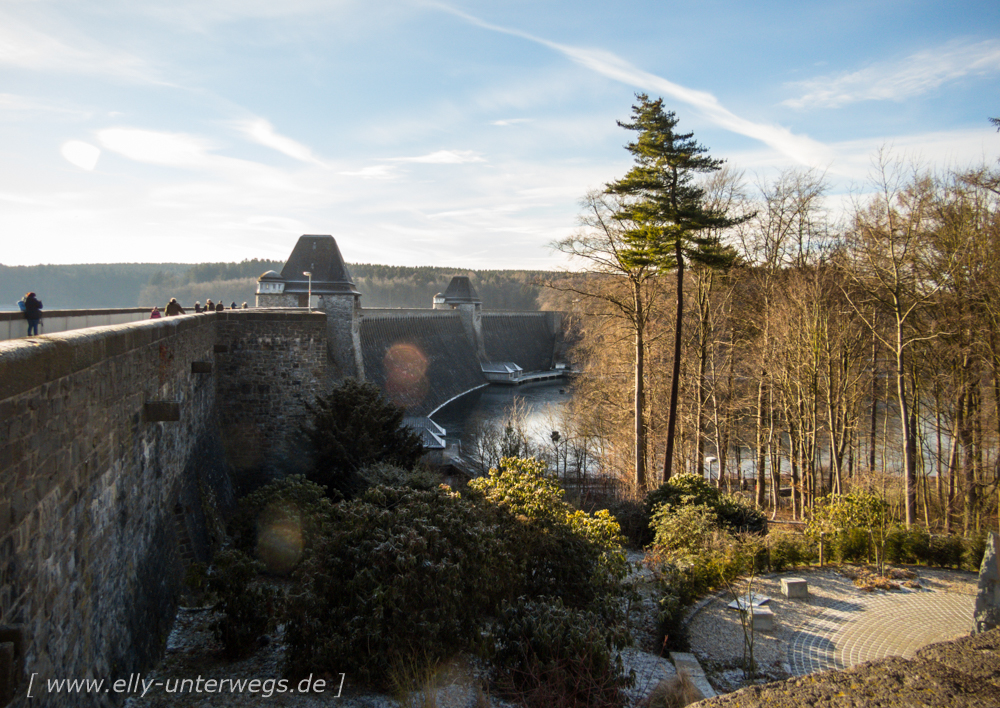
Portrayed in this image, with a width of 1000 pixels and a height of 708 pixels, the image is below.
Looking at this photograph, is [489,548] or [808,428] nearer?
[489,548]

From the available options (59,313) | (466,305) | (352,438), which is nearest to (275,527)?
(352,438)

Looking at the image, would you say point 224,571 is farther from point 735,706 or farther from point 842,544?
point 842,544

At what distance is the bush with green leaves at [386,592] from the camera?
5934mm

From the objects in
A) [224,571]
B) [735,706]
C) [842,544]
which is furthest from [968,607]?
Result: [224,571]

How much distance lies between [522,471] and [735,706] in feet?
23.9

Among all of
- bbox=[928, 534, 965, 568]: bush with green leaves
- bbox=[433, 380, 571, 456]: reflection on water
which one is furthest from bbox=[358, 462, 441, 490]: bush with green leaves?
bbox=[433, 380, 571, 456]: reflection on water

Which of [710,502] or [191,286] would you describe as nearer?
[710,502]

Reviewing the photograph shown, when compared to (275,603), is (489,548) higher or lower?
higher

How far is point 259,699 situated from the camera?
5.61 metres

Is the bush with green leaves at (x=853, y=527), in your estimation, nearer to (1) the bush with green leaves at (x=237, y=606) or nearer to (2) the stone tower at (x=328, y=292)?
(1) the bush with green leaves at (x=237, y=606)

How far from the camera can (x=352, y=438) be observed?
12.2m

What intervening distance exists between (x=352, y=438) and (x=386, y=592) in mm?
6505

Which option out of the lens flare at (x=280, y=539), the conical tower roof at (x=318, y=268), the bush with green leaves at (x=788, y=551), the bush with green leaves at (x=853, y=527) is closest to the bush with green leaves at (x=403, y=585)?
the lens flare at (x=280, y=539)

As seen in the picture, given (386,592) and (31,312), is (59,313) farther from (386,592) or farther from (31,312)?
(386,592)
